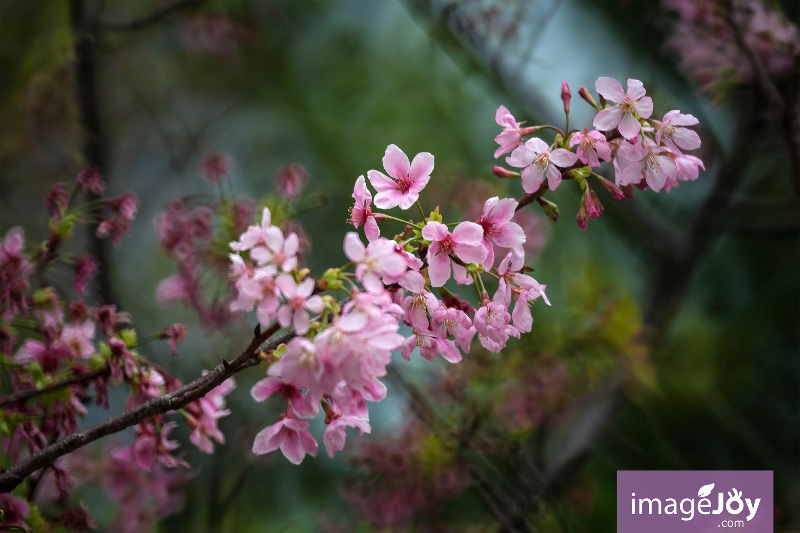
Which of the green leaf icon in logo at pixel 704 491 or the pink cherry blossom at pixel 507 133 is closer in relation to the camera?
the pink cherry blossom at pixel 507 133

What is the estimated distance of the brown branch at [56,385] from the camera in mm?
501

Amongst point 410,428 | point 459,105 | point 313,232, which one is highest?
point 459,105

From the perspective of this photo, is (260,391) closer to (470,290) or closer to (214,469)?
(214,469)

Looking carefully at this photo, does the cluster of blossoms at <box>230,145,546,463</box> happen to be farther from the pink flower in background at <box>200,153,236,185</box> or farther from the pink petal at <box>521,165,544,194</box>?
the pink flower in background at <box>200,153,236,185</box>

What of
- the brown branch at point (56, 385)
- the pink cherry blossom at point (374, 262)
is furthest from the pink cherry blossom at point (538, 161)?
the brown branch at point (56, 385)

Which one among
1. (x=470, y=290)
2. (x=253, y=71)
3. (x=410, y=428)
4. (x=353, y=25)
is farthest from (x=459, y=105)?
(x=410, y=428)

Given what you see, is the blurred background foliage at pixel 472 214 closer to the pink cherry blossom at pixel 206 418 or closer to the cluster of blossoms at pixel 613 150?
the pink cherry blossom at pixel 206 418

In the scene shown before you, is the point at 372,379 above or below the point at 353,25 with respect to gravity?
below

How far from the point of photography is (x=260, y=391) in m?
0.41

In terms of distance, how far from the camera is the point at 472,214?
3.76 feet

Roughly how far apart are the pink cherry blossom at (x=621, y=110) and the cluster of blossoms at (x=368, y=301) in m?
0.08

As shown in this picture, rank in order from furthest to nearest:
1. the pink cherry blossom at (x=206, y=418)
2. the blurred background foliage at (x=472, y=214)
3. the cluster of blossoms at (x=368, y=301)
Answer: the blurred background foliage at (x=472, y=214) → the pink cherry blossom at (x=206, y=418) → the cluster of blossoms at (x=368, y=301)

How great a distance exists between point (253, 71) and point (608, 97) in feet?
5.65

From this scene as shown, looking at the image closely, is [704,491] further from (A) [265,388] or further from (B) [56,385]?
(B) [56,385]
